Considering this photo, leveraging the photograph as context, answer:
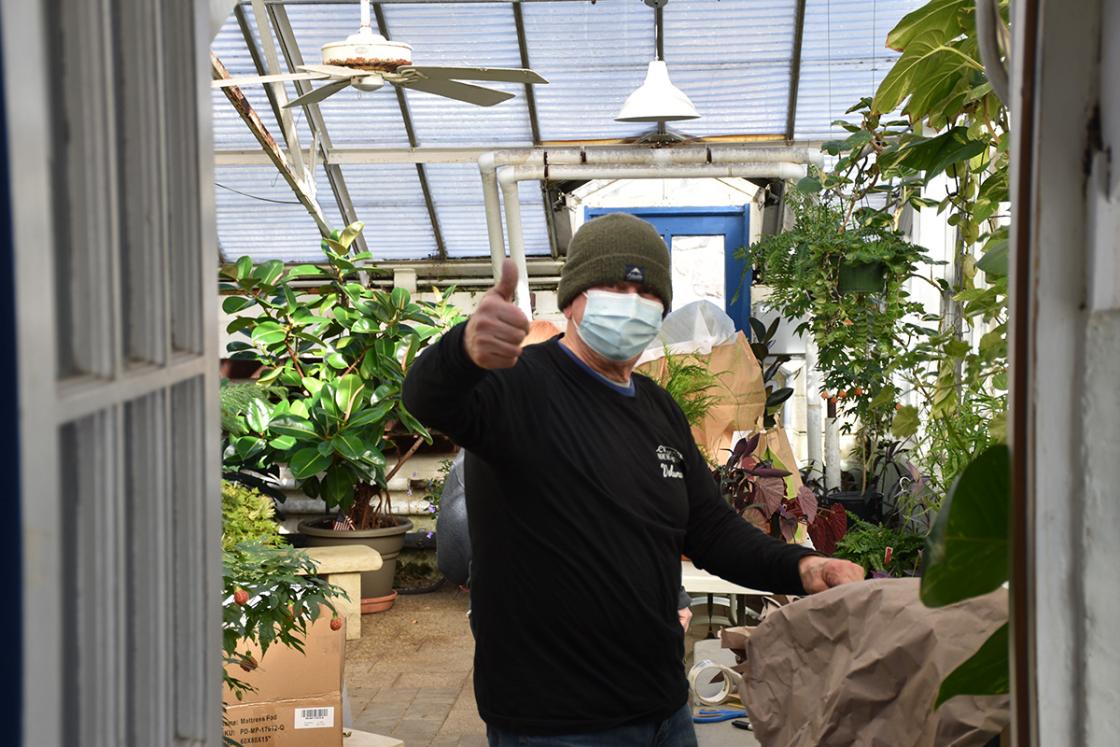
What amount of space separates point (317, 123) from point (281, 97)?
48 centimetres

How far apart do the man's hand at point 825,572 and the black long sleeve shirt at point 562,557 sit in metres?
0.04

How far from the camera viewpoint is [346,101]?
8523 mm

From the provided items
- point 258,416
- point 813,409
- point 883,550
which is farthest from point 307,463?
point 883,550

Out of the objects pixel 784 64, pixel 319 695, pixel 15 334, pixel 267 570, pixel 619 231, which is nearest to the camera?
pixel 15 334

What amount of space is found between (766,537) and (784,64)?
20.1 feet

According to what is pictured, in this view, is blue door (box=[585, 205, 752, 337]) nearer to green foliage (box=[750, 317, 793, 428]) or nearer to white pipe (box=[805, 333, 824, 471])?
green foliage (box=[750, 317, 793, 428])

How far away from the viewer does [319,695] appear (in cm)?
373

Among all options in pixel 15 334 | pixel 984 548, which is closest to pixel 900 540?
pixel 984 548

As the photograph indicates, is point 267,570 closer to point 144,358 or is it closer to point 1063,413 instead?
point 144,358

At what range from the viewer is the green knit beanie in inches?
92.5

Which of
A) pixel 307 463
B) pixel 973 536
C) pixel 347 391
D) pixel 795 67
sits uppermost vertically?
pixel 795 67

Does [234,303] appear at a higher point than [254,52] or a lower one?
lower

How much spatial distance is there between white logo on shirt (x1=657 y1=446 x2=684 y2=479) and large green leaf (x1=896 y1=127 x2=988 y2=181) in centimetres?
65

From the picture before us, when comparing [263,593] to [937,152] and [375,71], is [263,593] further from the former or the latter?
[375,71]
